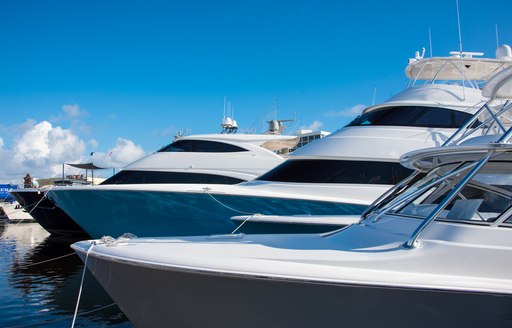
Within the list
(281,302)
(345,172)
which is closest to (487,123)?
(345,172)

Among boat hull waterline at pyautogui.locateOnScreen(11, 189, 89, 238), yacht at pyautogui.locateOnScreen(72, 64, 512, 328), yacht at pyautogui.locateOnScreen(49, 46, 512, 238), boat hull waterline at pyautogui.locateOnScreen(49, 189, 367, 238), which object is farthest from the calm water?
boat hull waterline at pyautogui.locateOnScreen(11, 189, 89, 238)

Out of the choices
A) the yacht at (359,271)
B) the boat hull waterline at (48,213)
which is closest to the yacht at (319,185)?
the yacht at (359,271)

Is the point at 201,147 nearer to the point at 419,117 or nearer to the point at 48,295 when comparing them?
the point at 419,117

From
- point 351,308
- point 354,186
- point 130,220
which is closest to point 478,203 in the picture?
point 351,308

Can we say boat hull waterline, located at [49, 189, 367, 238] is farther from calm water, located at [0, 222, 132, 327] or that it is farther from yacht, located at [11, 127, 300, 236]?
yacht, located at [11, 127, 300, 236]

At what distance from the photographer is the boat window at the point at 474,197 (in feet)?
12.4

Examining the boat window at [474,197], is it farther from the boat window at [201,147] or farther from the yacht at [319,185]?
the boat window at [201,147]

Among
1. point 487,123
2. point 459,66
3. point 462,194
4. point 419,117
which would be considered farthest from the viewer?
point 459,66

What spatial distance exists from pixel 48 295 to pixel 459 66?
1088cm

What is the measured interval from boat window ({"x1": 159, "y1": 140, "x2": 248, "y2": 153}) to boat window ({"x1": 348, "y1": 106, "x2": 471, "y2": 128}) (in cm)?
511

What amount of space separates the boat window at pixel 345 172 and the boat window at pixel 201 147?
4.81 meters

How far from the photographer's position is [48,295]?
7633 millimetres

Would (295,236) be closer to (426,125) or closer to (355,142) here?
(355,142)

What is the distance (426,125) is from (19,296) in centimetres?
827
